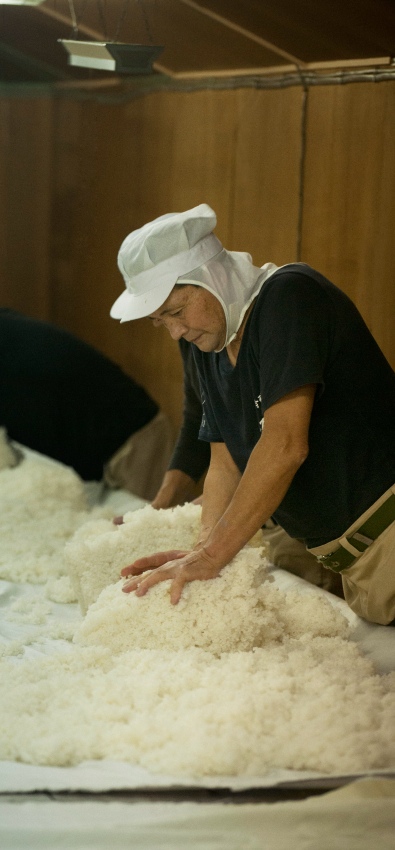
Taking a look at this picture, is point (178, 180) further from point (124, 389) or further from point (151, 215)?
point (124, 389)

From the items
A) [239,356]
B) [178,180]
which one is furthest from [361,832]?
[178,180]

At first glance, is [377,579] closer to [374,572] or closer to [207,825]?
[374,572]

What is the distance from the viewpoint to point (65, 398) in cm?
420

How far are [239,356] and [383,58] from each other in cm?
185

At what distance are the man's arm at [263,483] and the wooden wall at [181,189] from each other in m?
1.62

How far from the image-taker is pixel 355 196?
3.48 meters

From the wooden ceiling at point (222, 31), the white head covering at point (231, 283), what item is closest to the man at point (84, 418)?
the wooden ceiling at point (222, 31)

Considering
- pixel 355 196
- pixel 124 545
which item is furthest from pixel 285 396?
pixel 355 196

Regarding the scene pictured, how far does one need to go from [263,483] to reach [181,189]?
317 cm

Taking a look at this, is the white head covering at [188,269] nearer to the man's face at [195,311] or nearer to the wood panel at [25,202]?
the man's face at [195,311]

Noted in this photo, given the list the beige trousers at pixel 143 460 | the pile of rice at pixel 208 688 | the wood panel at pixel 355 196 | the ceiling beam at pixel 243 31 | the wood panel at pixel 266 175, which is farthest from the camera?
the beige trousers at pixel 143 460

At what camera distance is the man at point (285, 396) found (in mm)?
1767

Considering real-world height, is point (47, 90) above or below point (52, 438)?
above

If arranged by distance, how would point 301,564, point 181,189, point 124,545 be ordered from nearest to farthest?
1. point 124,545
2. point 301,564
3. point 181,189
